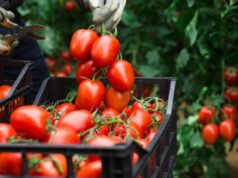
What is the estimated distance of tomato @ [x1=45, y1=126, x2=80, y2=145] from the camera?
94cm

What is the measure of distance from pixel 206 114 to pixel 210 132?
0.08 m

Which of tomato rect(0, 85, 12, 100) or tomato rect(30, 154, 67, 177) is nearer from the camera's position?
tomato rect(30, 154, 67, 177)

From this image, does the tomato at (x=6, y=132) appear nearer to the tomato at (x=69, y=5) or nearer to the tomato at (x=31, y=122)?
the tomato at (x=31, y=122)

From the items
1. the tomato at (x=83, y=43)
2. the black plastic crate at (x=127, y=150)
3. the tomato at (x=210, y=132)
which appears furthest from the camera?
the tomato at (x=210, y=132)

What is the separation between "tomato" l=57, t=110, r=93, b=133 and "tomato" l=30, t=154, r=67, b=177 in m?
0.19

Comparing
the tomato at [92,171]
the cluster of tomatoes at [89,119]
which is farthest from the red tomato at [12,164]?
the tomato at [92,171]

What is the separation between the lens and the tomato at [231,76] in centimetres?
215

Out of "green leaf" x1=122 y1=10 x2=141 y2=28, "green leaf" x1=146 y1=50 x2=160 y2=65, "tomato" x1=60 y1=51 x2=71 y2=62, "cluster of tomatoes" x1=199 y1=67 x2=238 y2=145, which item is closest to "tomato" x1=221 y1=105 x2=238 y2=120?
"cluster of tomatoes" x1=199 y1=67 x2=238 y2=145

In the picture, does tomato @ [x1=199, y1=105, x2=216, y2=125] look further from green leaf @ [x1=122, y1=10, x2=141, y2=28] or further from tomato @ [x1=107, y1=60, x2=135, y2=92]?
tomato @ [x1=107, y1=60, x2=135, y2=92]

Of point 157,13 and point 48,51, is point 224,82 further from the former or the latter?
point 48,51

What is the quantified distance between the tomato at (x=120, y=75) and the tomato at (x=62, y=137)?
0.33 metres

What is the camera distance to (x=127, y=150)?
0.82m

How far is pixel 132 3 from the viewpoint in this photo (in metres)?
2.74

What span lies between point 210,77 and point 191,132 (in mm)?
274
